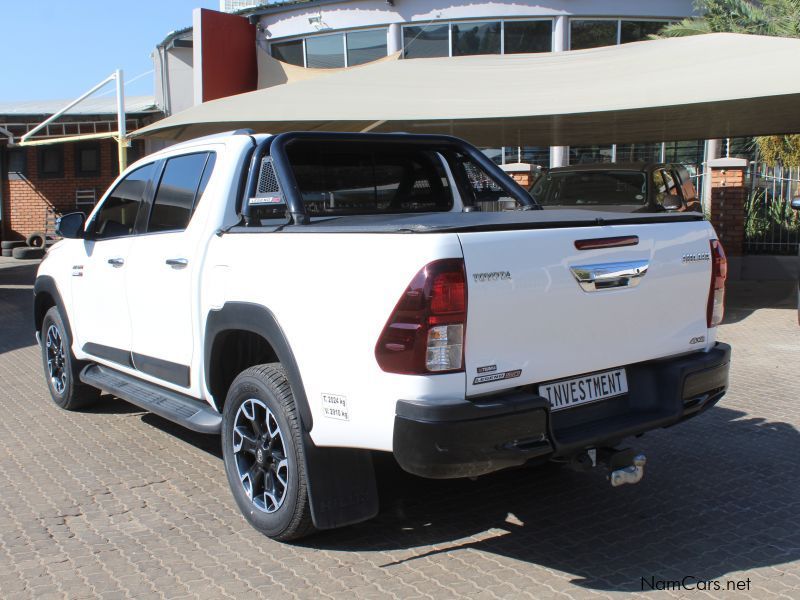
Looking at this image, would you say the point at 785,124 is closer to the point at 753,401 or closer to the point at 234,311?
the point at 753,401

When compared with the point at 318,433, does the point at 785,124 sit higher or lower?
higher

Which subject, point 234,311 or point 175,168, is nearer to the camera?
point 234,311

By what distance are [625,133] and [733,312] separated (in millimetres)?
3873

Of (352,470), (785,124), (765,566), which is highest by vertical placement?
(785,124)

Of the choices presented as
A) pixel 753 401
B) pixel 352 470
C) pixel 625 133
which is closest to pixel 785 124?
pixel 625 133

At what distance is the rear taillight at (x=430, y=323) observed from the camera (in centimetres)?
307

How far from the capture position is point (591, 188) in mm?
11180

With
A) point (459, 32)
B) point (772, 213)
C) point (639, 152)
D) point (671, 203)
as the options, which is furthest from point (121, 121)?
point (772, 213)

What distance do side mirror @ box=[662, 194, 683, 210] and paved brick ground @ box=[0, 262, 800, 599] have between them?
5206mm

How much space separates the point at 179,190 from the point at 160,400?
124cm

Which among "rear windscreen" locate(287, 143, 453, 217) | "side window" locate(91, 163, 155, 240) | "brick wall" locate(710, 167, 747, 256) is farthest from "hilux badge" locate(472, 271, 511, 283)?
"brick wall" locate(710, 167, 747, 256)

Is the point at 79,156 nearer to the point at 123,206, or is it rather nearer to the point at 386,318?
the point at 123,206

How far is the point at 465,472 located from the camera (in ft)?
10.5
